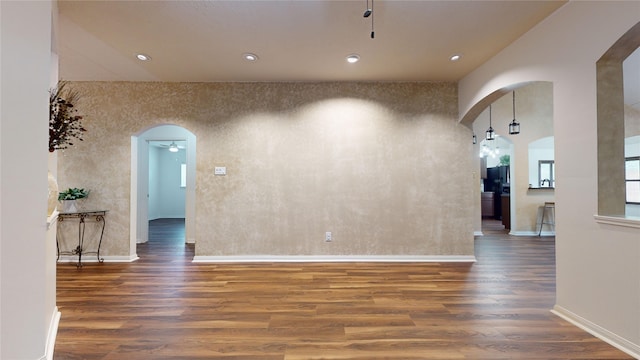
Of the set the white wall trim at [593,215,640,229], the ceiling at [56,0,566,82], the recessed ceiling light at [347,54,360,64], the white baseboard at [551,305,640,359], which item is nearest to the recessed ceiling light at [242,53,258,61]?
the ceiling at [56,0,566,82]

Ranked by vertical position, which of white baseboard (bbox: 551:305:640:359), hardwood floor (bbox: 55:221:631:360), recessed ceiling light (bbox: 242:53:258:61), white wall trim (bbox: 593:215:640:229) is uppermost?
recessed ceiling light (bbox: 242:53:258:61)

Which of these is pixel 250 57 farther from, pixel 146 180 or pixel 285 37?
pixel 146 180

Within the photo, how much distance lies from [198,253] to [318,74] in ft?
9.92

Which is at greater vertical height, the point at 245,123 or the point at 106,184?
the point at 245,123

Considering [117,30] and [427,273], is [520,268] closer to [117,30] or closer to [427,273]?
[427,273]

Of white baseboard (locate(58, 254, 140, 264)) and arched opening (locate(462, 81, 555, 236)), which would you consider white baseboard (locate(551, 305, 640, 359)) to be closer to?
arched opening (locate(462, 81, 555, 236))

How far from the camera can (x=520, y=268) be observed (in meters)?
3.81

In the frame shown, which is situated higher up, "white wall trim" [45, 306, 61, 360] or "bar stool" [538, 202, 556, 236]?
"bar stool" [538, 202, 556, 236]

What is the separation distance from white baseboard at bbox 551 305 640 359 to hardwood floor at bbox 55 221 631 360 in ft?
0.19

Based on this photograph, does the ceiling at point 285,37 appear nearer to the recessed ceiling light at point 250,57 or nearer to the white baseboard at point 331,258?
the recessed ceiling light at point 250,57

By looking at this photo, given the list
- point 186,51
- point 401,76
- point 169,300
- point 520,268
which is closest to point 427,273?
point 520,268

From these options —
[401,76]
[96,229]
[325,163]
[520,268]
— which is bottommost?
[520,268]

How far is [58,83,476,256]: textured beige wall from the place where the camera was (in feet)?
13.8

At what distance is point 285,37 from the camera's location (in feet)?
9.70
